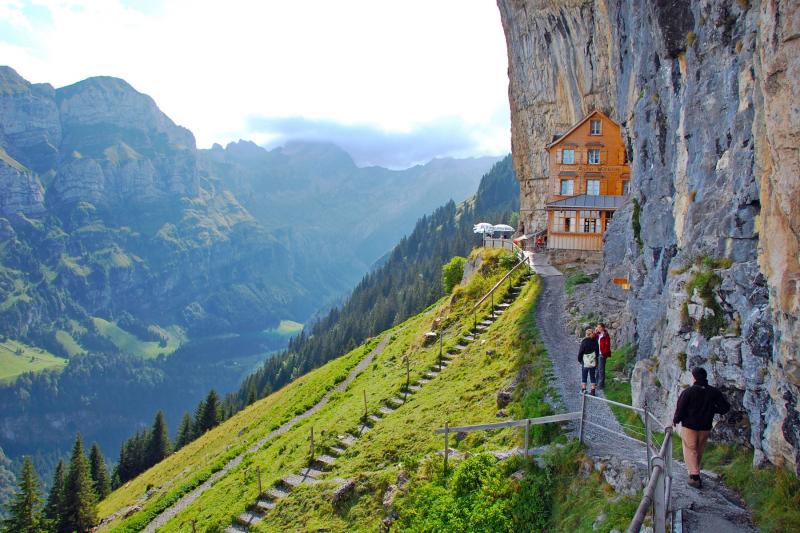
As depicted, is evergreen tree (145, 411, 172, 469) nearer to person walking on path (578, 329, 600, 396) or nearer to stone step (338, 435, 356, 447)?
stone step (338, 435, 356, 447)

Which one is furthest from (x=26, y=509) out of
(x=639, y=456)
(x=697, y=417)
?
(x=697, y=417)

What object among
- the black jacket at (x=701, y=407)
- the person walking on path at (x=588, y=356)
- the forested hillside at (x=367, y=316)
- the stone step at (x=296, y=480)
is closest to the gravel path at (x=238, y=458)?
the stone step at (x=296, y=480)

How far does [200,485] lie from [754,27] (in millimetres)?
39259

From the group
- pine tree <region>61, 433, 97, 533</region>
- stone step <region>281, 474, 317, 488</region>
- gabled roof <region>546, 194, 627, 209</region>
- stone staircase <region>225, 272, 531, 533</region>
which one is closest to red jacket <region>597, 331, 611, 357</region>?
stone staircase <region>225, 272, 531, 533</region>

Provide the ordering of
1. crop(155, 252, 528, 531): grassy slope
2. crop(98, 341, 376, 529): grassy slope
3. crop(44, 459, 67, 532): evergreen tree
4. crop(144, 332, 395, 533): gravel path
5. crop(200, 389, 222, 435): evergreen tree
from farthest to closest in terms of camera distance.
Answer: crop(200, 389, 222, 435): evergreen tree < crop(44, 459, 67, 532): evergreen tree < crop(98, 341, 376, 529): grassy slope < crop(144, 332, 395, 533): gravel path < crop(155, 252, 528, 531): grassy slope

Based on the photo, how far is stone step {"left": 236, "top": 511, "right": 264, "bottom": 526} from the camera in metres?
24.6

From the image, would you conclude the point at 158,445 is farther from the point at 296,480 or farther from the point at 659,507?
the point at 659,507

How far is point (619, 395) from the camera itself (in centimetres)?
2038

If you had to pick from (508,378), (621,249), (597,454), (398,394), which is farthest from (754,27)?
(398,394)

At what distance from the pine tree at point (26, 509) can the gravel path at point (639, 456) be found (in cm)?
5024

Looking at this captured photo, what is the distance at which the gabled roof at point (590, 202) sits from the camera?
46.8 metres

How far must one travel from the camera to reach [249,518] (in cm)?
2508

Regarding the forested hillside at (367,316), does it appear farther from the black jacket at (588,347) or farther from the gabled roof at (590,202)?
the black jacket at (588,347)

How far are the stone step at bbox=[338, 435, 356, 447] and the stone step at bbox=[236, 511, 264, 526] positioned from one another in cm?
518
